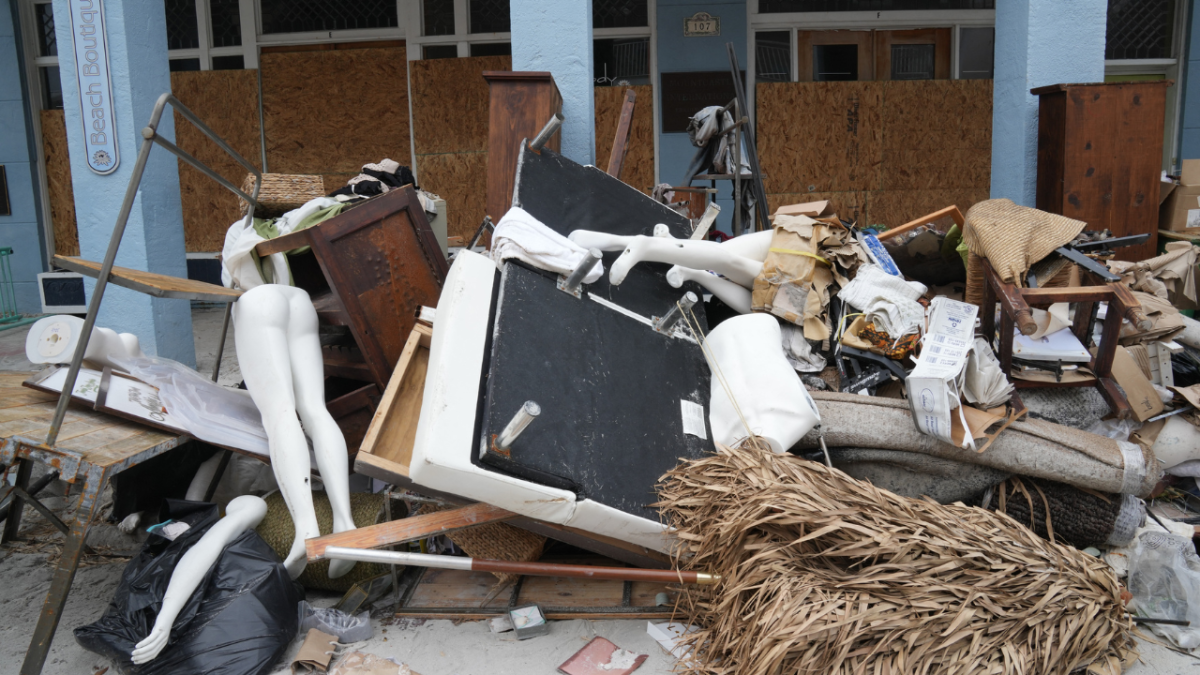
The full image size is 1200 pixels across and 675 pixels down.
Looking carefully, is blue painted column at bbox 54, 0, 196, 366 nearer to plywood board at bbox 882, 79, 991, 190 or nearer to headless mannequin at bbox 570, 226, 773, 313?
headless mannequin at bbox 570, 226, 773, 313

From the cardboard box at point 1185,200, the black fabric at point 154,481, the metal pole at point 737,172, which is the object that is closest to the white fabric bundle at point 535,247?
the black fabric at point 154,481

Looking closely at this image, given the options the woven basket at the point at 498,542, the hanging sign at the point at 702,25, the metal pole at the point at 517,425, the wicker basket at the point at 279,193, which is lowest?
the woven basket at the point at 498,542

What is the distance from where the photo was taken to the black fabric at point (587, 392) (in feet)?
8.42

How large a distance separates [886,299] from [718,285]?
766mm

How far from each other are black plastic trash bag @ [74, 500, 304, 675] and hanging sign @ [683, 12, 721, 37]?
6497mm

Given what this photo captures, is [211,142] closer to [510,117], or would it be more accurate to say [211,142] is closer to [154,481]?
[510,117]

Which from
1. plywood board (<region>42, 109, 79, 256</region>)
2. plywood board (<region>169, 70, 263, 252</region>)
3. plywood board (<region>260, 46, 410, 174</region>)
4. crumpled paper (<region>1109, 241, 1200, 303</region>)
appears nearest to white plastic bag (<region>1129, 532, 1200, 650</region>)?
crumpled paper (<region>1109, 241, 1200, 303</region>)

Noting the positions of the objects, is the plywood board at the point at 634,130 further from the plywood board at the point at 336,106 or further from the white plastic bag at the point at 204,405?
the white plastic bag at the point at 204,405

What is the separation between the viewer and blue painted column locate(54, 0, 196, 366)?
4922 mm

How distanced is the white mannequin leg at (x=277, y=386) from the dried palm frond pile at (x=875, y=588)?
57.3 inches

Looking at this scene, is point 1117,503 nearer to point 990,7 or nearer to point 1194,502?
point 1194,502

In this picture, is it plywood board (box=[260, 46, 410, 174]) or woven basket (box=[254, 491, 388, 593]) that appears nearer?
woven basket (box=[254, 491, 388, 593])

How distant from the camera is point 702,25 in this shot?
7.73m

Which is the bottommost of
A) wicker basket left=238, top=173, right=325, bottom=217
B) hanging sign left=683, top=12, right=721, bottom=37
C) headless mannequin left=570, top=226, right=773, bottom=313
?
headless mannequin left=570, top=226, right=773, bottom=313
